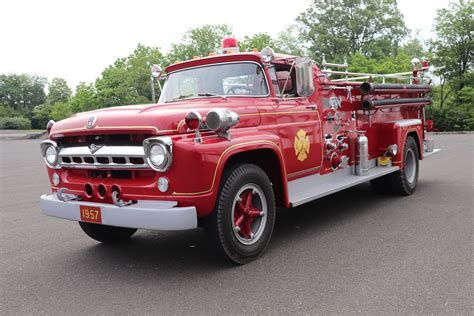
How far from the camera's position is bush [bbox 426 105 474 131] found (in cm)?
3063

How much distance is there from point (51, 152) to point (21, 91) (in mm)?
102495

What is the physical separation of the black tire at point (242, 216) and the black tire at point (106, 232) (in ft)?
5.13

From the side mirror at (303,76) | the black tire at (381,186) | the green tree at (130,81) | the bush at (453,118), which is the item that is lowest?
the bush at (453,118)

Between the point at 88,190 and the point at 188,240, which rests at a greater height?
the point at 88,190

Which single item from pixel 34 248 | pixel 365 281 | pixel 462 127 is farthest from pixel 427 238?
pixel 462 127

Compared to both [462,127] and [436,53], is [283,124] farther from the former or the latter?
[436,53]

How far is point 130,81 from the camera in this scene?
45.9 m

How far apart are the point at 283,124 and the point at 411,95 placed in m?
4.15

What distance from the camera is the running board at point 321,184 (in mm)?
5105

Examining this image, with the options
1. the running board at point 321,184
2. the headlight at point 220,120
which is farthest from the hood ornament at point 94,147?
the running board at point 321,184

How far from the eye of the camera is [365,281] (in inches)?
149

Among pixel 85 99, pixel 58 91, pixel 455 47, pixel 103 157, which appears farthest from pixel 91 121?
pixel 58 91

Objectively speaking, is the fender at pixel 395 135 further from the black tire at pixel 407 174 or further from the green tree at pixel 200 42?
the green tree at pixel 200 42

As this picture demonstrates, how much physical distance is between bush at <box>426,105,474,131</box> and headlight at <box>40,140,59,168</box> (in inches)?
1194
